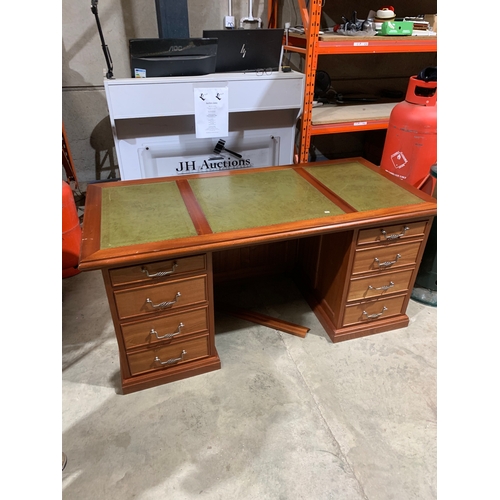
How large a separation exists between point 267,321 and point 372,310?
53cm

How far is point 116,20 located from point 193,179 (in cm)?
161

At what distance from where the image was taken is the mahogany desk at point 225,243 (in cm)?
134

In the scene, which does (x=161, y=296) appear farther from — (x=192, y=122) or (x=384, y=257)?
(x=192, y=122)

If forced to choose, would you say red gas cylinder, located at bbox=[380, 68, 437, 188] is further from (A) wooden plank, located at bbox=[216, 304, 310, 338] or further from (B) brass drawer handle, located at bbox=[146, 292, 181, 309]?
(B) brass drawer handle, located at bbox=[146, 292, 181, 309]

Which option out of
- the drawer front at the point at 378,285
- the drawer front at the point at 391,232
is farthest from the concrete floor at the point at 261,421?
the drawer front at the point at 391,232

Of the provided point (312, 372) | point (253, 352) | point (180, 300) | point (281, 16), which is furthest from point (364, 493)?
point (281, 16)

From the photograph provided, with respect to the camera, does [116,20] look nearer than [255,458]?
No

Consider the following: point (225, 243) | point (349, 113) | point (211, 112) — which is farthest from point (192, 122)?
point (225, 243)

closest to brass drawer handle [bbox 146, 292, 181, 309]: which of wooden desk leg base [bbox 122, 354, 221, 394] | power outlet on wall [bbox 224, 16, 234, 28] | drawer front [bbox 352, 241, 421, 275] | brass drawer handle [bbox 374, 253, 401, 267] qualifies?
wooden desk leg base [bbox 122, 354, 221, 394]

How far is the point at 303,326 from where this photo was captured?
6.40ft

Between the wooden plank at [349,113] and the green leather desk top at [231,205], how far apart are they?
504mm

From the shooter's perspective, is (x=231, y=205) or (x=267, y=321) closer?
(x=231, y=205)

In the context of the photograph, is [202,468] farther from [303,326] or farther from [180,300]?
[303,326]

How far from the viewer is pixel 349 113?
2480 mm
